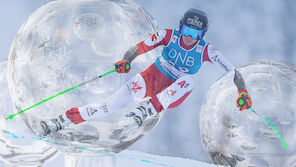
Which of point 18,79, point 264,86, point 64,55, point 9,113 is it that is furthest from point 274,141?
point 9,113

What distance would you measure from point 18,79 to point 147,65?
1.56 feet

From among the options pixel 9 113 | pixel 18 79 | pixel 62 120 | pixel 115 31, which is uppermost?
pixel 115 31

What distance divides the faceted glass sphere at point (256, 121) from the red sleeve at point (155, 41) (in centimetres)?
30

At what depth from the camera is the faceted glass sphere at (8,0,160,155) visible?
47.1 inches

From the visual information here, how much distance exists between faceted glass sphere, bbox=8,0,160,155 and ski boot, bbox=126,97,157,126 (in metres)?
0.02

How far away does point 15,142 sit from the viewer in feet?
5.81

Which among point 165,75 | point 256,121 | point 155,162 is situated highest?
point 165,75

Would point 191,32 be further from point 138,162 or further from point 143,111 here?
point 138,162

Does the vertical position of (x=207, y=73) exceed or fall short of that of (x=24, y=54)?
it falls short

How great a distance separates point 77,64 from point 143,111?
0.29 m

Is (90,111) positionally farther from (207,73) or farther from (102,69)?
(207,73)

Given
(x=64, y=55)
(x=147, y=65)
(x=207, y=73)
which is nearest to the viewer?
(x=64, y=55)

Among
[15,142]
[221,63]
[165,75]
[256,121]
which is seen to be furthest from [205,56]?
[15,142]

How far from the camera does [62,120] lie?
1.23 metres
